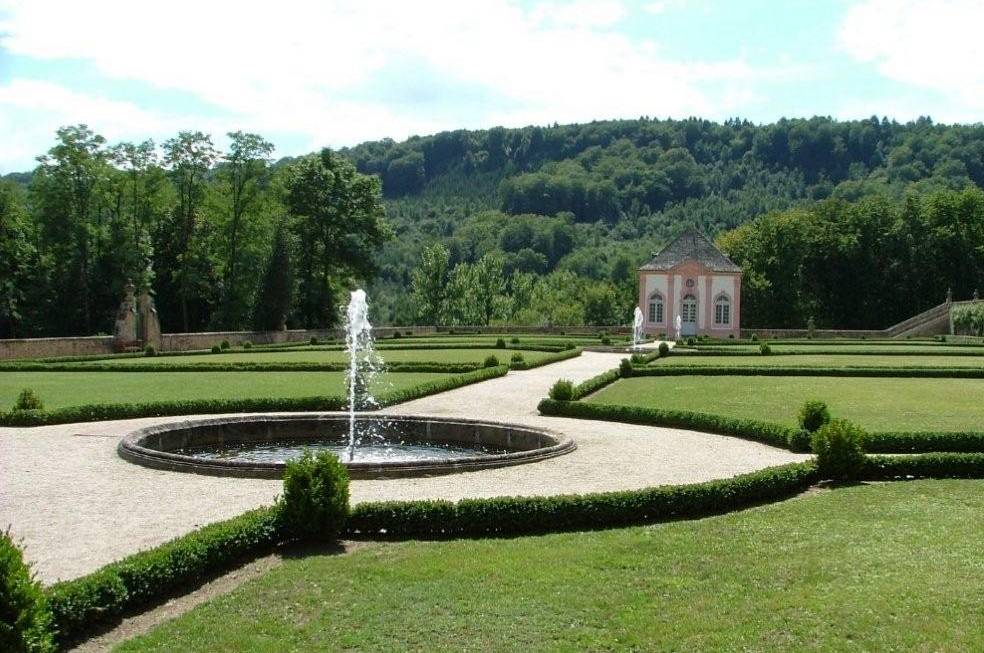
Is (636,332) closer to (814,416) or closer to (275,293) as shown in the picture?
(275,293)

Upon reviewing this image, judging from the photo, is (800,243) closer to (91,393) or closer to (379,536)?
(91,393)

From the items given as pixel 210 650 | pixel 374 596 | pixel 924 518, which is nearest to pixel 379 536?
pixel 374 596

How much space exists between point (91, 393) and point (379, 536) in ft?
50.2

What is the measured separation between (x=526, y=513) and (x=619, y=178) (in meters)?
132

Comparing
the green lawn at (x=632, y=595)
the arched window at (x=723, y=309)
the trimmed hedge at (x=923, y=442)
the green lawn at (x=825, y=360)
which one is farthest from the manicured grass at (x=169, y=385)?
the arched window at (x=723, y=309)

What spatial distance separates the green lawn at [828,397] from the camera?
17.6m

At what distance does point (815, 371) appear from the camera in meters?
27.6

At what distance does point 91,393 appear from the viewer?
22.3 meters

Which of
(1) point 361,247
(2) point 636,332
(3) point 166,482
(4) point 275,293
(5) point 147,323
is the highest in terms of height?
(1) point 361,247

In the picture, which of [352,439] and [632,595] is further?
[352,439]

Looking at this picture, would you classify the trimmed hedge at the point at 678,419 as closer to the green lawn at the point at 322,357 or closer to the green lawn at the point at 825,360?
the green lawn at the point at 322,357

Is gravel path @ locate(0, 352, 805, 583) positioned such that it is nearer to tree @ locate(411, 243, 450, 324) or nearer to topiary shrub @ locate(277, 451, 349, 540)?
topiary shrub @ locate(277, 451, 349, 540)

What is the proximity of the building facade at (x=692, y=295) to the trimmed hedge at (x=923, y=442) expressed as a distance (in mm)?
49724

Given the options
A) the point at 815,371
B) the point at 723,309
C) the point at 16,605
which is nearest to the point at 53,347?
the point at 815,371
